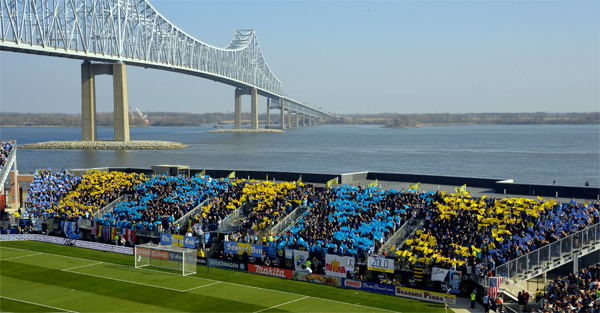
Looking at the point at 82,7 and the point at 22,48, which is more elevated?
the point at 82,7

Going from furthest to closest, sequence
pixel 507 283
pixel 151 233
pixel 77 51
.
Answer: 1. pixel 77 51
2. pixel 151 233
3. pixel 507 283

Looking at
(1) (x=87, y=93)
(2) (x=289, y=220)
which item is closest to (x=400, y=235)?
(2) (x=289, y=220)

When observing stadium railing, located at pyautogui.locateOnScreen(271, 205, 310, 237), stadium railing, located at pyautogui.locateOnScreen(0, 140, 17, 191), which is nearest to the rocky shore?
stadium railing, located at pyautogui.locateOnScreen(0, 140, 17, 191)

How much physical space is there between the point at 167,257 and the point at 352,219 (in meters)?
9.48

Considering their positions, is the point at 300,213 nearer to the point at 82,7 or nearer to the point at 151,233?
the point at 151,233

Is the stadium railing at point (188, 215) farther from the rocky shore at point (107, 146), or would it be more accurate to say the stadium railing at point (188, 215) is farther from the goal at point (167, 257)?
the rocky shore at point (107, 146)

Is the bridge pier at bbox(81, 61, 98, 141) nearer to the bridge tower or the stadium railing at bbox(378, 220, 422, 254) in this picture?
the bridge tower

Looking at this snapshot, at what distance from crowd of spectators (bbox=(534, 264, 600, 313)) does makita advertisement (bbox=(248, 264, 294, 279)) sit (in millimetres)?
11290

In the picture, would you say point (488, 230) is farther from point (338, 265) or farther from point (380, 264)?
point (338, 265)

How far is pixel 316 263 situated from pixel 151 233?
11077 millimetres

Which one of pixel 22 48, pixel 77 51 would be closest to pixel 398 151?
pixel 77 51

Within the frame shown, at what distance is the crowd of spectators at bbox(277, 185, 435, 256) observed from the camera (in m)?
31.6

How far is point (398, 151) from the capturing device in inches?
5418

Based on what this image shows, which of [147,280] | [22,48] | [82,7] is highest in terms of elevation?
[82,7]
